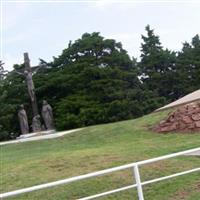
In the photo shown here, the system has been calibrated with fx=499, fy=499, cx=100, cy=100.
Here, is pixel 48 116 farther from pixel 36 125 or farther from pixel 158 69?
pixel 158 69

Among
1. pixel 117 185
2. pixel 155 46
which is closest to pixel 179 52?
pixel 155 46

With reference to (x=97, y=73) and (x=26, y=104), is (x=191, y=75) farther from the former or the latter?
(x=26, y=104)

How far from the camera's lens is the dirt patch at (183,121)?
46.4 feet

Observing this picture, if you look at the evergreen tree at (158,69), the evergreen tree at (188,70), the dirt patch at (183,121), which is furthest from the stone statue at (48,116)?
the dirt patch at (183,121)

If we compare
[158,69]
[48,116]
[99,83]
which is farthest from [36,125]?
[158,69]

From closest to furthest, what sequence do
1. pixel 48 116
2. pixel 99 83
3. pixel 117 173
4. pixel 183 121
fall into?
pixel 117 173
pixel 183 121
pixel 48 116
pixel 99 83

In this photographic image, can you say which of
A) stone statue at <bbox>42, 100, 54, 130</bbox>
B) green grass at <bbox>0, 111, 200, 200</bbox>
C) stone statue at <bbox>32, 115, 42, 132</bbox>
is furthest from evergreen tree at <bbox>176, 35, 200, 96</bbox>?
green grass at <bbox>0, 111, 200, 200</bbox>

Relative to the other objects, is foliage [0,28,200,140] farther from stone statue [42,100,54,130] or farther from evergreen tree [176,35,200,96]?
stone statue [42,100,54,130]

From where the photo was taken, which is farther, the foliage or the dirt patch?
the foliage

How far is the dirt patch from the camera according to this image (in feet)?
46.4

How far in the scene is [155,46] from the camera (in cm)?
3956

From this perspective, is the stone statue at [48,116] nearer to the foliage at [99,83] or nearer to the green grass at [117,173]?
the foliage at [99,83]

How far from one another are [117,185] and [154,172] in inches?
33.4

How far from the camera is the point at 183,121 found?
47.7 ft
